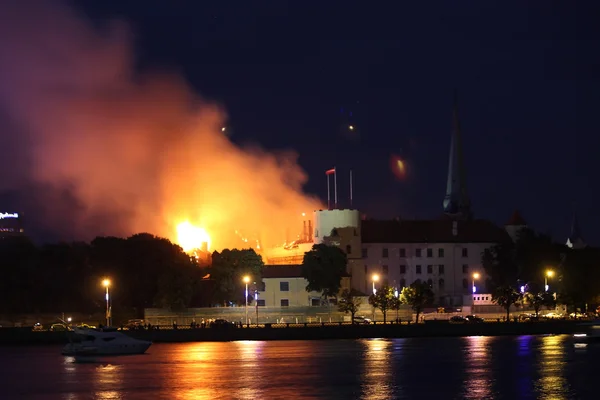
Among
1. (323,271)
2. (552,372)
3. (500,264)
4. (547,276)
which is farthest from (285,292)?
(552,372)

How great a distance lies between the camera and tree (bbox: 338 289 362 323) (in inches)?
5340

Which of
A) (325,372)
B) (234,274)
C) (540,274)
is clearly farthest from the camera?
(540,274)

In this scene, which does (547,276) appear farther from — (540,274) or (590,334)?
(590,334)

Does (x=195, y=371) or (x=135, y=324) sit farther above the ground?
(x=135, y=324)

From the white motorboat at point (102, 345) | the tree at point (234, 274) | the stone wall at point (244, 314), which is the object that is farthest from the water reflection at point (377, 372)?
the tree at point (234, 274)

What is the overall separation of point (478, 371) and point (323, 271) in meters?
54.6

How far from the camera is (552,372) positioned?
3568 inches

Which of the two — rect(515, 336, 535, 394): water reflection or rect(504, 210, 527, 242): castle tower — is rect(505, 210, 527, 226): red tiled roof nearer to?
rect(504, 210, 527, 242): castle tower

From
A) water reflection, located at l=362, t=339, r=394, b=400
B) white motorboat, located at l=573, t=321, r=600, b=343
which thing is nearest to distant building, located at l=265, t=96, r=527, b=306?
white motorboat, located at l=573, t=321, r=600, b=343

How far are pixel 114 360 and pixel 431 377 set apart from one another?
32597mm

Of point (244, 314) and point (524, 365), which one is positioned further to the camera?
point (244, 314)

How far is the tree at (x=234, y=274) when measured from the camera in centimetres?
14762

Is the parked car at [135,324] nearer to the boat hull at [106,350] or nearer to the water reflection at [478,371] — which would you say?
the boat hull at [106,350]

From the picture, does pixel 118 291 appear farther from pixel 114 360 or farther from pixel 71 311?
pixel 114 360
